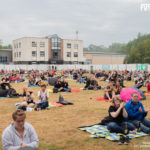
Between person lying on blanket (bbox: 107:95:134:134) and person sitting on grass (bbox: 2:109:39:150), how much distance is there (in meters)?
2.77

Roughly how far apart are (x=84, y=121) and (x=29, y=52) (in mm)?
57801

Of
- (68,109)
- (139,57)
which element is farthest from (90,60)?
(68,109)

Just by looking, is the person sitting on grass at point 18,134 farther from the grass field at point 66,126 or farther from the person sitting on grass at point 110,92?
the person sitting on grass at point 110,92

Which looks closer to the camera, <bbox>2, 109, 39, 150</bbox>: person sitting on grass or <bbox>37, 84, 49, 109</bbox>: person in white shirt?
<bbox>2, 109, 39, 150</bbox>: person sitting on grass

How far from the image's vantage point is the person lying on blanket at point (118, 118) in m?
6.04

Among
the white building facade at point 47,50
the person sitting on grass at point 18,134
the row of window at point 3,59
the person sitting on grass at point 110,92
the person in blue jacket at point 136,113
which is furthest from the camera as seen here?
the row of window at point 3,59

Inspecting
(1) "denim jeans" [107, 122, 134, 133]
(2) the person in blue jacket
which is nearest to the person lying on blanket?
(1) "denim jeans" [107, 122, 134, 133]

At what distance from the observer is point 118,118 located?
246 inches

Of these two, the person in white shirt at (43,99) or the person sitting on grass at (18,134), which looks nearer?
the person sitting on grass at (18,134)

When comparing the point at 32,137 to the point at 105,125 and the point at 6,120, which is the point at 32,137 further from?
the point at 6,120

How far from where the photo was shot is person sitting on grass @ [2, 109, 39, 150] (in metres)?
3.85

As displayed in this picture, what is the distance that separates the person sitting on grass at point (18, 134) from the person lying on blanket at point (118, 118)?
2772mm

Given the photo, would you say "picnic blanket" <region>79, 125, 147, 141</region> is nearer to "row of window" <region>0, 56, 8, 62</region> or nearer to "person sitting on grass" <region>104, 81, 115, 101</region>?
"person sitting on grass" <region>104, 81, 115, 101</region>

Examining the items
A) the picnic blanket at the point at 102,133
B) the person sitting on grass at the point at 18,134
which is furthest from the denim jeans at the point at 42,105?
the person sitting on grass at the point at 18,134
